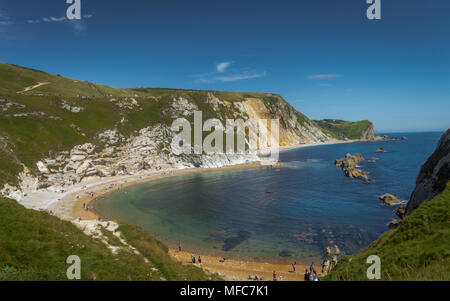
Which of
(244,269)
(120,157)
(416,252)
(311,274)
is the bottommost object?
(244,269)

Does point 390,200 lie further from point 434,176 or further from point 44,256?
point 44,256

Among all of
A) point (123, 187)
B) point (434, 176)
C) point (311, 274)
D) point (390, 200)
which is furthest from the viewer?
point (123, 187)

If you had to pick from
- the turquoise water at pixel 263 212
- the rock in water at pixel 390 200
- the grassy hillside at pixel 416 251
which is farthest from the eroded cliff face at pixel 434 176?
the rock in water at pixel 390 200

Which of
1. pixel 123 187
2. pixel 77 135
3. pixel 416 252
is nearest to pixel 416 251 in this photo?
pixel 416 252

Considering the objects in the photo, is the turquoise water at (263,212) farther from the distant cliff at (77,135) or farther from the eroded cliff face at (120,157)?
the distant cliff at (77,135)

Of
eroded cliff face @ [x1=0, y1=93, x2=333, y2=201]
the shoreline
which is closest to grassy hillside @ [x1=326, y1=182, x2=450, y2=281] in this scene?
the shoreline
